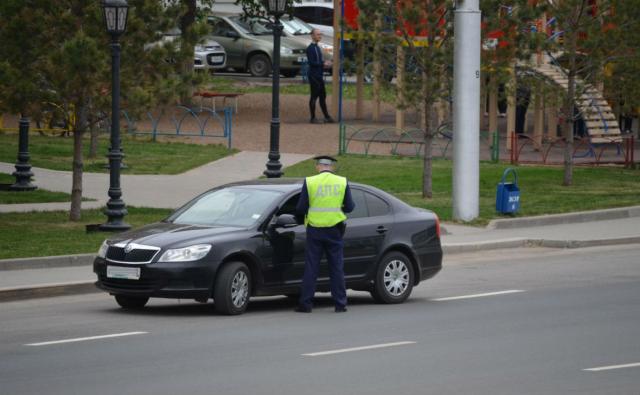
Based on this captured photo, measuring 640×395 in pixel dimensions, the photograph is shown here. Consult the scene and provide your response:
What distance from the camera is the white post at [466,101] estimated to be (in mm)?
23469

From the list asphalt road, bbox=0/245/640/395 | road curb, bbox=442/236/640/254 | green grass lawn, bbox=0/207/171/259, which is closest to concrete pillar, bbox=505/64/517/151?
road curb, bbox=442/236/640/254

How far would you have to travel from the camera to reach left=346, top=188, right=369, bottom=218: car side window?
1543 cm

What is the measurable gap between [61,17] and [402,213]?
728 cm

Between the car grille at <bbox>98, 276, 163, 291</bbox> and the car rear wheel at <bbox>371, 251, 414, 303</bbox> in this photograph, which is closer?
the car grille at <bbox>98, 276, 163, 291</bbox>

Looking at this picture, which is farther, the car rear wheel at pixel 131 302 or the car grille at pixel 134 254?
the car rear wheel at pixel 131 302

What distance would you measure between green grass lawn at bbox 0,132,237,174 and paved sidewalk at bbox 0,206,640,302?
909 centimetres

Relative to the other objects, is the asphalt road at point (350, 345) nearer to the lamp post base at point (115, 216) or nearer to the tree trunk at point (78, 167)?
the lamp post base at point (115, 216)

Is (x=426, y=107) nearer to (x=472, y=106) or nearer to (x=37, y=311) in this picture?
(x=472, y=106)

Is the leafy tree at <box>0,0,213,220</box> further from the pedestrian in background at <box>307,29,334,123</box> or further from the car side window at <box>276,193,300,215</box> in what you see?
the pedestrian in background at <box>307,29,334,123</box>

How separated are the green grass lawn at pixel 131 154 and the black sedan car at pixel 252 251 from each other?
1435 centimetres

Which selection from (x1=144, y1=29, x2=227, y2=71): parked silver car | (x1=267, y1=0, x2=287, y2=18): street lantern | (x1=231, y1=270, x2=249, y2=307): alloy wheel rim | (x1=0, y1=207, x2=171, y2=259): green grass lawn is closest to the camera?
(x1=231, y1=270, x2=249, y2=307): alloy wheel rim

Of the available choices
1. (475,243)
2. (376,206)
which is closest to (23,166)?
(475,243)

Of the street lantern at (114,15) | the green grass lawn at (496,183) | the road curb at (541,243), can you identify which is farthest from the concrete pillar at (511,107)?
the street lantern at (114,15)

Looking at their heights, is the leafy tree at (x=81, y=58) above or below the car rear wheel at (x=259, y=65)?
below
